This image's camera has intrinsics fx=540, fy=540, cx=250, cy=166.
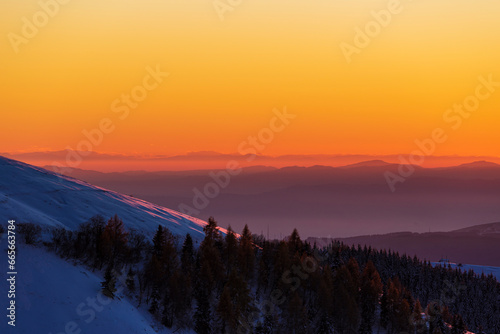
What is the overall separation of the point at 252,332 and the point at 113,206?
58.4 m

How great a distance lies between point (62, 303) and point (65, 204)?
5241cm

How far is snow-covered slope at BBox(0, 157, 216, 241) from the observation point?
367 ft

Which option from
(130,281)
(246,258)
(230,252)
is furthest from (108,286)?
(246,258)

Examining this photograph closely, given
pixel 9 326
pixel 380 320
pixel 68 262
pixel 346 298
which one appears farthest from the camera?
pixel 380 320

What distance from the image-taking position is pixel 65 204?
129m

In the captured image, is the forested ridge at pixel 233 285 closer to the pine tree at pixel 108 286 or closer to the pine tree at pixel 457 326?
the pine tree at pixel 457 326

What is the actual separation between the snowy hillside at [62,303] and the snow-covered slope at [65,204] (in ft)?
58.8

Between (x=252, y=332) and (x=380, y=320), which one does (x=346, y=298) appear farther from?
(x=252, y=332)

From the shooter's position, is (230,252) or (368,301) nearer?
(230,252)

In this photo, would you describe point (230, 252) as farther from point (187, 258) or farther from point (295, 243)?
point (295, 243)

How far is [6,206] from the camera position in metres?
106

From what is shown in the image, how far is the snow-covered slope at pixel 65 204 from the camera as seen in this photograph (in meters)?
112

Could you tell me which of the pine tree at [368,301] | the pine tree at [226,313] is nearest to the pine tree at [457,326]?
the pine tree at [368,301]

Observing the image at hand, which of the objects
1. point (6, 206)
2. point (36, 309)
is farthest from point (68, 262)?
point (6, 206)
